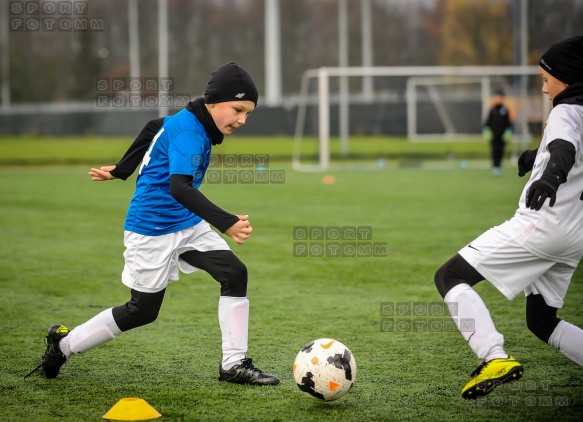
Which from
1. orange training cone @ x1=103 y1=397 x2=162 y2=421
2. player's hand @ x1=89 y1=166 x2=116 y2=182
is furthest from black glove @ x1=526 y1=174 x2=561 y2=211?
A: player's hand @ x1=89 y1=166 x2=116 y2=182

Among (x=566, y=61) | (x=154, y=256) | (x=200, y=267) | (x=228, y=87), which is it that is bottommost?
(x=200, y=267)

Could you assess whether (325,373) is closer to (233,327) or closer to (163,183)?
(233,327)

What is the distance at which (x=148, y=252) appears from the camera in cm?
486

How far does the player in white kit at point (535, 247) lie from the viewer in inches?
165

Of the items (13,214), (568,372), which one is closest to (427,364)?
(568,372)

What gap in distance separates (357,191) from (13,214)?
6.72m

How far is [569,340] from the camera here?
14.8 feet

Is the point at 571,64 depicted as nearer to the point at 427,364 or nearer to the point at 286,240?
the point at 427,364
